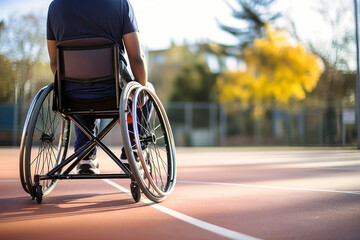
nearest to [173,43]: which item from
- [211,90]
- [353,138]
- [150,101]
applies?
[211,90]

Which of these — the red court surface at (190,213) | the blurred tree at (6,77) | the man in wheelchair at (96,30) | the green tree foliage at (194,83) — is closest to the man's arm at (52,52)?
the man in wheelchair at (96,30)

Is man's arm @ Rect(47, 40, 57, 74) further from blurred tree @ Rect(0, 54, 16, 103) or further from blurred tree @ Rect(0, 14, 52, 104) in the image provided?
blurred tree @ Rect(0, 14, 52, 104)

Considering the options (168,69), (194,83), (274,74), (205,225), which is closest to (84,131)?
(205,225)

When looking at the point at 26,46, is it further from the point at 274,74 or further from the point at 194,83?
the point at 194,83

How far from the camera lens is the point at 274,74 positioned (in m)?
29.0

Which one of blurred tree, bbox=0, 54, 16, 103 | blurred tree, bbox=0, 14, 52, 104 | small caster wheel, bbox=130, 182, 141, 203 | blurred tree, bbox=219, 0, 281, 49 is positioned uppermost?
blurred tree, bbox=219, 0, 281, 49

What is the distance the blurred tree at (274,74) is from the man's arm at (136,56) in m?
25.3

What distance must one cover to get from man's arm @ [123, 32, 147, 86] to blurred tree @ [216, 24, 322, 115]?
2535 cm

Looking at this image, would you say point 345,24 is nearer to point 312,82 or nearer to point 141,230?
point 312,82

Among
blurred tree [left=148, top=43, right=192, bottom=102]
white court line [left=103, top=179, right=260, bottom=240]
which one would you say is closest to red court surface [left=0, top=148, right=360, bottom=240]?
white court line [left=103, top=179, right=260, bottom=240]

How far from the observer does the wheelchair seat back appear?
326 centimetres

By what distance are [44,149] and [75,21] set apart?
3.35 ft

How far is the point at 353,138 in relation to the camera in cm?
2273

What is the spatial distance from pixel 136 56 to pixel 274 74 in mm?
26367
